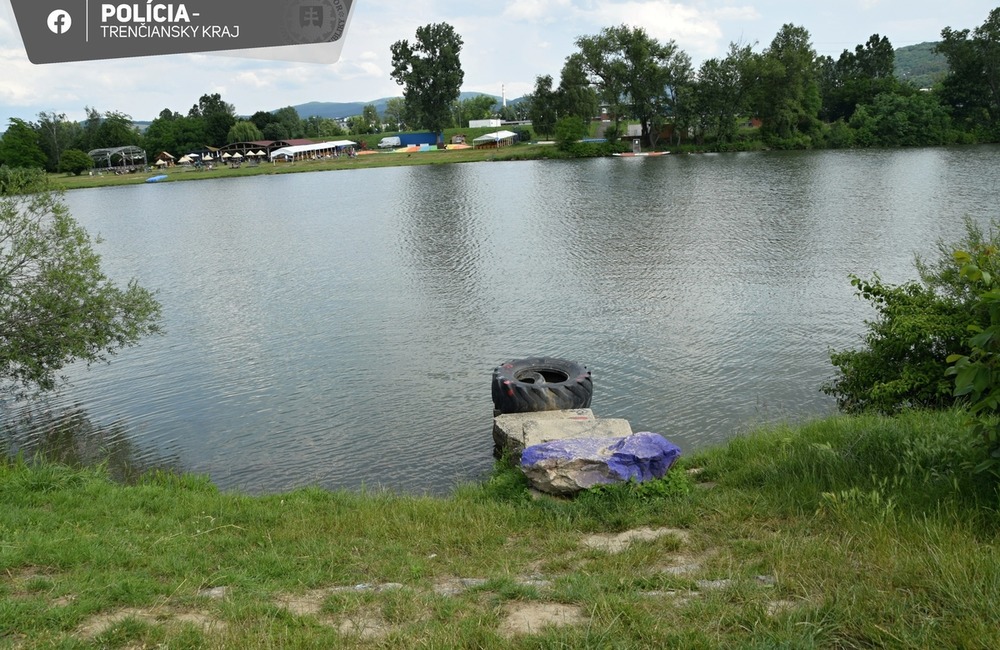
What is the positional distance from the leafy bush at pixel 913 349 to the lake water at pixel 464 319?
1.20 meters

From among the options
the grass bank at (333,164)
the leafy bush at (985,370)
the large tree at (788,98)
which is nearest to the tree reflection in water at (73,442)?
the leafy bush at (985,370)

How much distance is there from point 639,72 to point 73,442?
9228 centimetres

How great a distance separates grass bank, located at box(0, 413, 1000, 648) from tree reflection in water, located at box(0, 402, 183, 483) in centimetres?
386

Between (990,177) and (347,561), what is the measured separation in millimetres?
52207

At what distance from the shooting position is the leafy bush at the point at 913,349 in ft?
39.3

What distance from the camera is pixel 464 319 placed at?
72.1 feet

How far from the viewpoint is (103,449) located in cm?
1457

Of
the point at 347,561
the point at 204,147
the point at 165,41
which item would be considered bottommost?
the point at 347,561

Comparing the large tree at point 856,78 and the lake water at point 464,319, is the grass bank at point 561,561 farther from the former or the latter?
the large tree at point 856,78

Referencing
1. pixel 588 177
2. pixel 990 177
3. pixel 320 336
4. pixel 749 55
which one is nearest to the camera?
pixel 320 336

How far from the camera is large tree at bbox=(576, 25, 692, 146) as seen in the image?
314 ft

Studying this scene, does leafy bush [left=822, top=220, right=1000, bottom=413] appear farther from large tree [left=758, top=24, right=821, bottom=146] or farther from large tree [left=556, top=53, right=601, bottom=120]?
large tree [left=556, top=53, right=601, bottom=120]

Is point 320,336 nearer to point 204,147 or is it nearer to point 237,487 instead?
point 237,487

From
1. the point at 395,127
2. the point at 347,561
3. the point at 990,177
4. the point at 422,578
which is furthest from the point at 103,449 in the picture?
the point at 395,127
